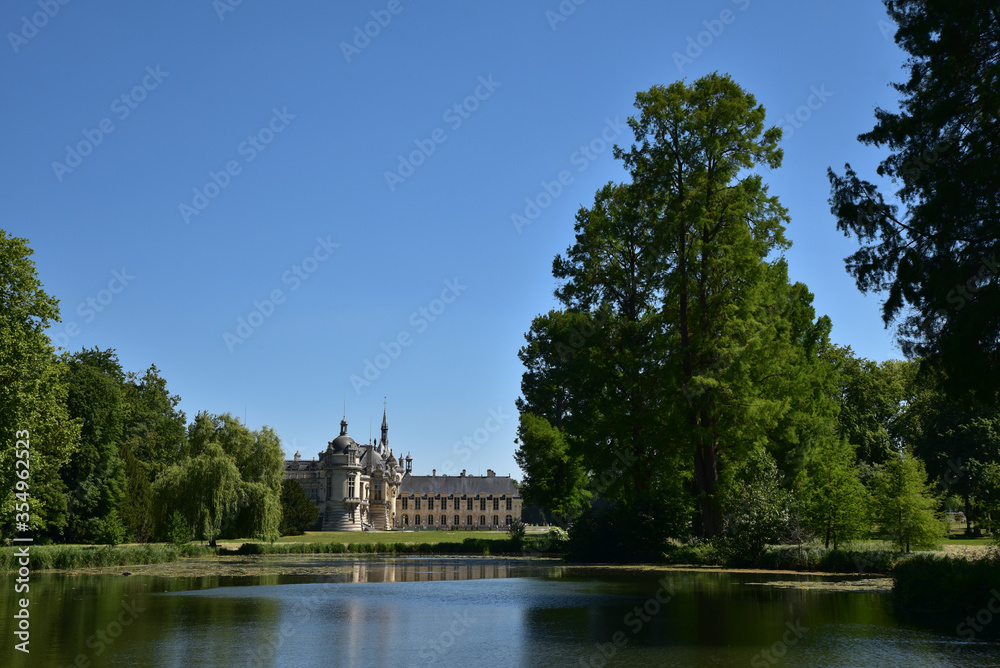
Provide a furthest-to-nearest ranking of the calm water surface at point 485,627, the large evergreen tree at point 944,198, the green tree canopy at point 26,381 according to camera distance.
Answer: the green tree canopy at point 26,381 < the large evergreen tree at point 944,198 < the calm water surface at point 485,627

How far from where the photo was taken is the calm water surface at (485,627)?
10.4 meters

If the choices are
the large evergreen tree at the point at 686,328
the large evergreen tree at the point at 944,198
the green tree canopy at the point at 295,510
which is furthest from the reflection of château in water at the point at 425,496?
the large evergreen tree at the point at 944,198

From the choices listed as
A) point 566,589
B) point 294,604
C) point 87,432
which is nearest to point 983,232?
point 566,589

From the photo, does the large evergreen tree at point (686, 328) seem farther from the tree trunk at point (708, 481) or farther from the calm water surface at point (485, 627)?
the calm water surface at point (485, 627)

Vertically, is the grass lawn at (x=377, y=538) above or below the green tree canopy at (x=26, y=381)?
below

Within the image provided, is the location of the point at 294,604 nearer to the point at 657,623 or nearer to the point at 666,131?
the point at 657,623

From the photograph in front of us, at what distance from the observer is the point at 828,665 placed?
9.89 m

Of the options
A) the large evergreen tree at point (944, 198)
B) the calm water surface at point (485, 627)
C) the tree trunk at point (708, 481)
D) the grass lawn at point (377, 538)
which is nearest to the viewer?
the calm water surface at point (485, 627)

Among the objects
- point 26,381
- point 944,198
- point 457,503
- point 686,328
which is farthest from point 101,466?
point 457,503

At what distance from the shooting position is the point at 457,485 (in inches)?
5512

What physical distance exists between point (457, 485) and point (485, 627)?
421 ft

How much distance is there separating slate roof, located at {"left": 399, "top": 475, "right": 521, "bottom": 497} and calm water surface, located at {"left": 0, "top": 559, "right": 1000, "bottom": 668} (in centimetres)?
11837

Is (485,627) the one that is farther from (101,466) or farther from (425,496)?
(425,496)

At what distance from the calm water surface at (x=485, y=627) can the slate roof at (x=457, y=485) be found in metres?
118
